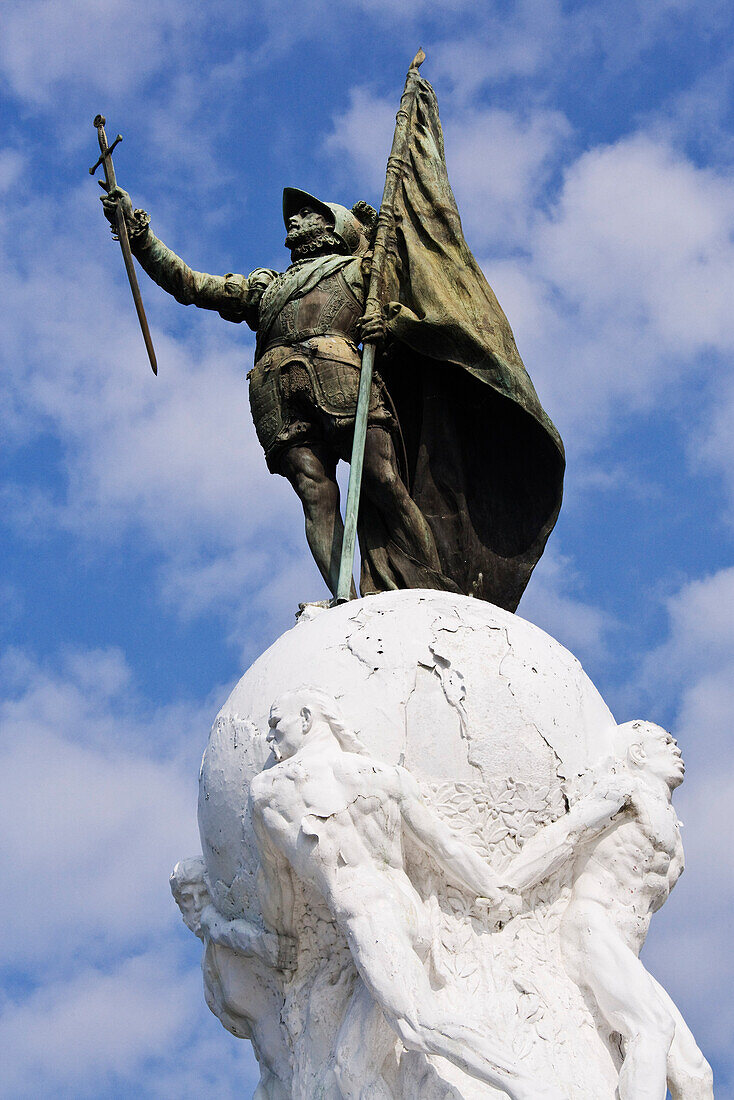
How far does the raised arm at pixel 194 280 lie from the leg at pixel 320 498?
3.23 feet

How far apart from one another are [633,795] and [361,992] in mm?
1402

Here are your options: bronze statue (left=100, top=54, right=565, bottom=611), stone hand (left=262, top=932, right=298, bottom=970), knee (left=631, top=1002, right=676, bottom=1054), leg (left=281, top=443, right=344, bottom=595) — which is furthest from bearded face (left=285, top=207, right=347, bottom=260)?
knee (left=631, top=1002, right=676, bottom=1054)

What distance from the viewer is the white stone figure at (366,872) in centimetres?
550

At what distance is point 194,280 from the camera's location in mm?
8688

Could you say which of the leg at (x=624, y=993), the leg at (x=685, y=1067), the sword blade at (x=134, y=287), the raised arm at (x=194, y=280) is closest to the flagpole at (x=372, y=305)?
the raised arm at (x=194, y=280)

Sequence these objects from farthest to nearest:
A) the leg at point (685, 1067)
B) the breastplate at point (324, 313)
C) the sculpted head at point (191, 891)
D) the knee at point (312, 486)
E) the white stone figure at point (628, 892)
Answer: the breastplate at point (324, 313) → the knee at point (312, 486) → the sculpted head at point (191, 891) → the leg at point (685, 1067) → the white stone figure at point (628, 892)

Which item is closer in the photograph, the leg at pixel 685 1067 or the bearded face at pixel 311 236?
the leg at pixel 685 1067

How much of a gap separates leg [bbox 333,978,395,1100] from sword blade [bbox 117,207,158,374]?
3.89 metres

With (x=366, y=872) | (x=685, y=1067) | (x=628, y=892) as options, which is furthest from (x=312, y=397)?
(x=685, y=1067)

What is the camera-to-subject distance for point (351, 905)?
573 cm

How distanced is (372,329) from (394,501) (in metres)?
0.90

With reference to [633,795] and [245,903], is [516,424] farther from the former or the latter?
[245,903]

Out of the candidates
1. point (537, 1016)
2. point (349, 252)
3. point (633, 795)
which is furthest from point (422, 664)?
point (349, 252)

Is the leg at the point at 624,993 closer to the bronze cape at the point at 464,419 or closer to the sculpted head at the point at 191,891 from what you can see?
the sculpted head at the point at 191,891
